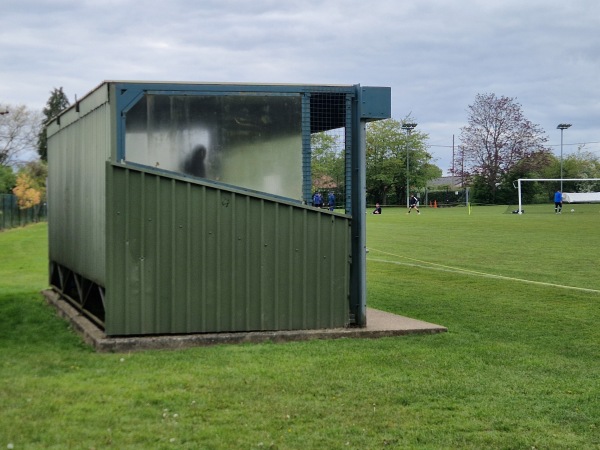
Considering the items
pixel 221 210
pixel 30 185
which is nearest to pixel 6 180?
pixel 30 185

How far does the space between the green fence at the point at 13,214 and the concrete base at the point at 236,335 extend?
138 ft

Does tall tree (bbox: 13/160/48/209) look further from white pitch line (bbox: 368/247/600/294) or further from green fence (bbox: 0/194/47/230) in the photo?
white pitch line (bbox: 368/247/600/294)

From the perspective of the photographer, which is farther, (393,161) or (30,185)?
(393,161)

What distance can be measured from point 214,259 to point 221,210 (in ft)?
1.87

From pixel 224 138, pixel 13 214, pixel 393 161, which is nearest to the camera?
pixel 224 138

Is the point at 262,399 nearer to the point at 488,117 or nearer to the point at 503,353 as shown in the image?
the point at 503,353

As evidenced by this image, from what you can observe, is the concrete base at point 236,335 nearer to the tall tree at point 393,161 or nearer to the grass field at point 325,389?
the grass field at point 325,389

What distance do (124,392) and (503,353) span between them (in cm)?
446

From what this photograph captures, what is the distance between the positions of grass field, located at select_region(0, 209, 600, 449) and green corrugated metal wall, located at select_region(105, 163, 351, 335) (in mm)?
544

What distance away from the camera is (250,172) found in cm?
1070

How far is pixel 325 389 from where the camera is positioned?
25.8 feet

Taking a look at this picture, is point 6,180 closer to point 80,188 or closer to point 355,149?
point 80,188

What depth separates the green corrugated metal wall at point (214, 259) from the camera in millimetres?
9750

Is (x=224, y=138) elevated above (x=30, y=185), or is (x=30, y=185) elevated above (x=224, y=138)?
(x=30, y=185)
